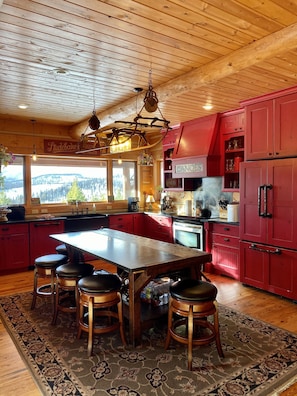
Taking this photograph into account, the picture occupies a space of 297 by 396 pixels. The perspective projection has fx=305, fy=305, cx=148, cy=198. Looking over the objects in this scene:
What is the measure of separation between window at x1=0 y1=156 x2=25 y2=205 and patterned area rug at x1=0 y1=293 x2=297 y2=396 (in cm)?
312

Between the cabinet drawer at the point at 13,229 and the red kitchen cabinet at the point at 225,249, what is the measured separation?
3.20 m

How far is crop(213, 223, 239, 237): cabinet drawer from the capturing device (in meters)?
Result: 4.57

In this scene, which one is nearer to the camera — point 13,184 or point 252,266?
point 252,266

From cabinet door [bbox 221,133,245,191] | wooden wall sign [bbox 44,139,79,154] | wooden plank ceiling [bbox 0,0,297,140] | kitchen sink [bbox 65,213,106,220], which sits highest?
wooden plank ceiling [bbox 0,0,297,140]

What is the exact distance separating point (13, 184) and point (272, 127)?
4661 millimetres

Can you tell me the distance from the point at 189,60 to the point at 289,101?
4.81 feet

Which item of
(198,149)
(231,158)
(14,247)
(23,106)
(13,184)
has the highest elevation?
(23,106)

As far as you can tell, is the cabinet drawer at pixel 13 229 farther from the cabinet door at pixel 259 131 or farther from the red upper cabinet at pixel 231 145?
the cabinet door at pixel 259 131

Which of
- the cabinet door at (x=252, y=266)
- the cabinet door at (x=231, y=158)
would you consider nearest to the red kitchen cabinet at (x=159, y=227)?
the cabinet door at (x=231, y=158)

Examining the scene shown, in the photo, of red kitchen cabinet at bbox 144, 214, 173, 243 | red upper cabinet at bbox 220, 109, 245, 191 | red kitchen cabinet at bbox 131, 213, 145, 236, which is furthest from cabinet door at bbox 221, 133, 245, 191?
red kitchen cabinet at bbox 131, 213, 145, 236

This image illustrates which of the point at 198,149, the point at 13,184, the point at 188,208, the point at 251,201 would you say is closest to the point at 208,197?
the point at 188,208

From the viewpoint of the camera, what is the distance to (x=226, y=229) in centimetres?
472

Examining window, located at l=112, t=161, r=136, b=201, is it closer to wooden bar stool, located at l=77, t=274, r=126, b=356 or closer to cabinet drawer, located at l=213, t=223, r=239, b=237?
cabinet drawer, located at l=213, t=223, r=239, b=237

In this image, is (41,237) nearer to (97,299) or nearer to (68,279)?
(68,279)
